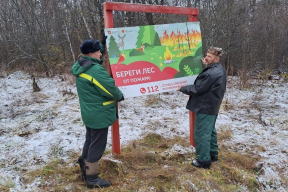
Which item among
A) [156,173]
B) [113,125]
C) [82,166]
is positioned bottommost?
[156,173]

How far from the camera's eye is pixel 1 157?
12.1 ft

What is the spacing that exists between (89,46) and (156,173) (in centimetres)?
195

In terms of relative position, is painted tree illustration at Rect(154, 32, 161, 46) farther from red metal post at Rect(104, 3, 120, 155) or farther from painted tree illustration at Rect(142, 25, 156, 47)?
red metal post at Rect(104, 3, 120, 155)

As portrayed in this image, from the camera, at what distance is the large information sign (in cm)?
315

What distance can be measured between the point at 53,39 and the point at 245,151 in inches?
566

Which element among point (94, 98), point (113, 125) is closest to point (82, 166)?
point (113, 125)

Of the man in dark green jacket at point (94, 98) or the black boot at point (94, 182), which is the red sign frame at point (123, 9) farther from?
the black boot at point (94, 182)

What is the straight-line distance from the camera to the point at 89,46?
8.77 ft

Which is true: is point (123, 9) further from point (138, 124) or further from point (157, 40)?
point (138, 124)

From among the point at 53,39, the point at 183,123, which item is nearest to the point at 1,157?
the point at 183,123

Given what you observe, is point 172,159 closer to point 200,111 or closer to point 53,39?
point 200,111

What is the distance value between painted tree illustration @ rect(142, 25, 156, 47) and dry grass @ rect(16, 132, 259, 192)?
176 cm

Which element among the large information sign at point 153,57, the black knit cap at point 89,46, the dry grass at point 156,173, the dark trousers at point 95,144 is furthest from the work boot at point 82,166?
the black knit cap at point 89,46

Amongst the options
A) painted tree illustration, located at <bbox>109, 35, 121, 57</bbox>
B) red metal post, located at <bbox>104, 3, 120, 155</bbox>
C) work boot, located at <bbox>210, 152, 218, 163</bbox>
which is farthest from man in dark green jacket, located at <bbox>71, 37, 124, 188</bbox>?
work boot, located at <bbox>210, 152, 218, 163</bbox>
